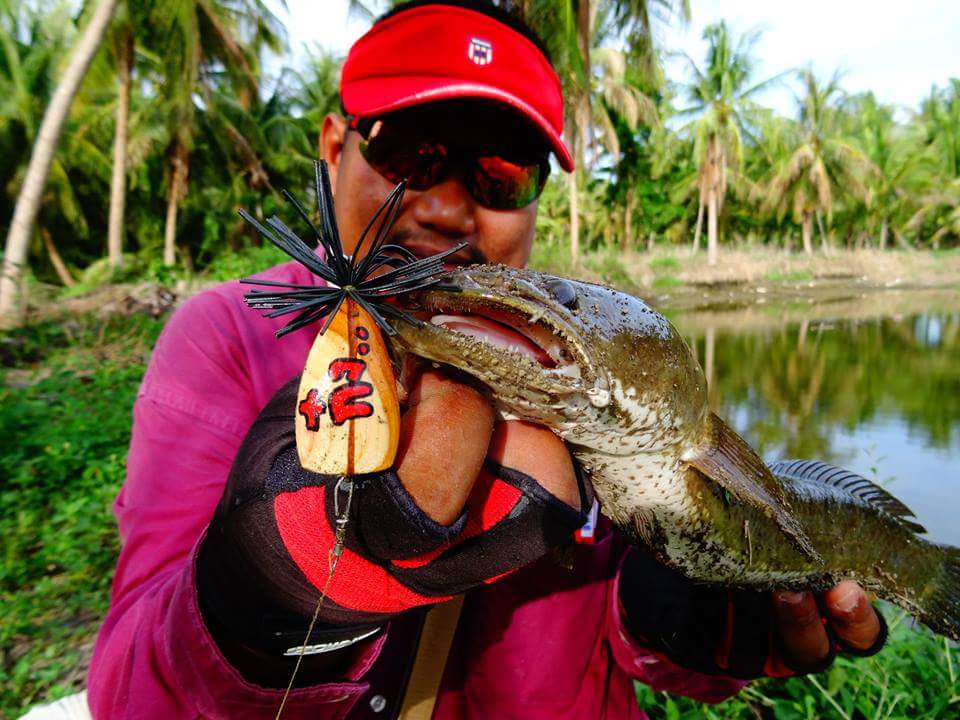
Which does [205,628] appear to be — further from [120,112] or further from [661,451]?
[120,112]

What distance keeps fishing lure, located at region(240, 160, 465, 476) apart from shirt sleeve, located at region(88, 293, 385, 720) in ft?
1.35

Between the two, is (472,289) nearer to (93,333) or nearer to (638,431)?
(638,431)

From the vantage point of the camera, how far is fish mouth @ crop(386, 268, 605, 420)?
1.02 metres

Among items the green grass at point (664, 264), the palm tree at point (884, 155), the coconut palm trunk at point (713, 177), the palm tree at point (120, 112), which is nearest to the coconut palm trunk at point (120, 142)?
the palm tree at point (120, 112)

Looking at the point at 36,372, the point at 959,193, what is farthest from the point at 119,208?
the point at 959,193

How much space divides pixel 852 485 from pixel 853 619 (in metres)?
0.57

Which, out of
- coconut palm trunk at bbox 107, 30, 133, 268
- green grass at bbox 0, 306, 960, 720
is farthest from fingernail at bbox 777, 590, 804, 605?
coconut palm trunk at bbox 107, 30, 133, 268

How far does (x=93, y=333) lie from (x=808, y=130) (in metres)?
37.9

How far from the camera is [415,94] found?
5.47ft

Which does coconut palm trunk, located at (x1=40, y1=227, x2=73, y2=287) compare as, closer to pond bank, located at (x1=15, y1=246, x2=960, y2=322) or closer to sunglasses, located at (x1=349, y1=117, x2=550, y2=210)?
pond bank, located at (x1=15, y1=246, x2=960, y2=322)

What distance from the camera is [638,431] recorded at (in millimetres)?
1446

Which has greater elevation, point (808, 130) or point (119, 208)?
point (808, 130)

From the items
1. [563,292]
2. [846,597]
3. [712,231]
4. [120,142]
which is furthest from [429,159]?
[712,231]

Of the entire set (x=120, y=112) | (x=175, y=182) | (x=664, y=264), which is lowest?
(x=664, y=264)
